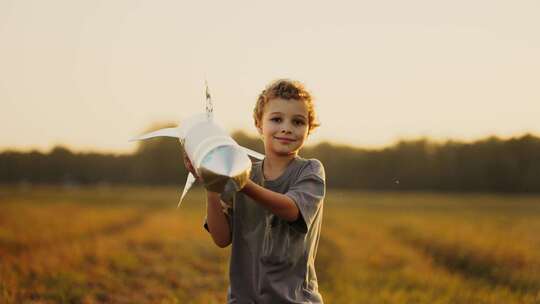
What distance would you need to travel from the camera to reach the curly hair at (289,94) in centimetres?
306

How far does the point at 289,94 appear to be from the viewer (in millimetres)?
3053

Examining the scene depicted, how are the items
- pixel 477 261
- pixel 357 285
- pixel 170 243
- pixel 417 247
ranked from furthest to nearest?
pixel 417 247 < pixel 170 243 < pixel 477 261 < pixel 357 285

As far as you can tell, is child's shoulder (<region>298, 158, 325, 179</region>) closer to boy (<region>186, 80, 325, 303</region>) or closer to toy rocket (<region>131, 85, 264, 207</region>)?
boy (<region>186, 80, 325, 303</region>)

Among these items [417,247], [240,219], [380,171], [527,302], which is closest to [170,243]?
[417,247]

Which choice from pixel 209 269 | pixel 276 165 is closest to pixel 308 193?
pixel 276 165

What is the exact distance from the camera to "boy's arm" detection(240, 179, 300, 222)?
262 centimetres

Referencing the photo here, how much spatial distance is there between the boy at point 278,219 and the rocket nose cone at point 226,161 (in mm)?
534

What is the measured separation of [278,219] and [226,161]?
718mm

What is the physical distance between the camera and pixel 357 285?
26.2ft

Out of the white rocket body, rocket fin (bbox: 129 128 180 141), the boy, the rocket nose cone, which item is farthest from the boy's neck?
the rocket nose cone

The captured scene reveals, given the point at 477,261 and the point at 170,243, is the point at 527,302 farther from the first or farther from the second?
the point at 170,243

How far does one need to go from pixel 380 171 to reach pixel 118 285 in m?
52.1

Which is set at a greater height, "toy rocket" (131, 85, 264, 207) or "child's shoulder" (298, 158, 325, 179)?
"toy rocket" (131, 85, 264, 207)

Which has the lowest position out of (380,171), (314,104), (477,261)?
(380,171)
